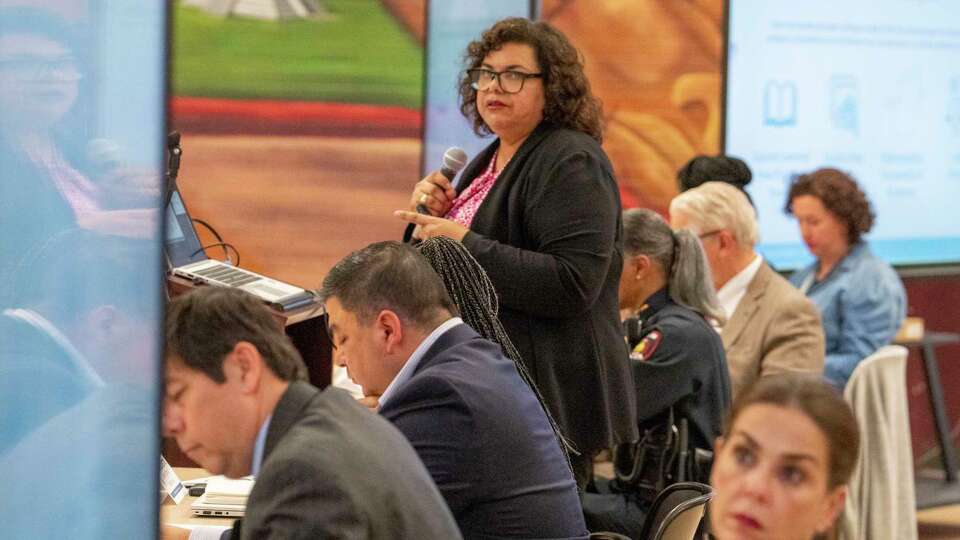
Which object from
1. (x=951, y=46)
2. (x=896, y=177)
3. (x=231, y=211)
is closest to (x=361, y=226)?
(x=231, y=211)

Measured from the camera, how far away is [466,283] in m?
2.62

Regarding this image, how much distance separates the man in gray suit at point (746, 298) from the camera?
417 centimetres

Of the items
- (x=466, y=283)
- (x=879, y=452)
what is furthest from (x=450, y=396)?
(x=879, y=452)

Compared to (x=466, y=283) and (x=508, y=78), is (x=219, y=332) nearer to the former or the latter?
(x=466, y=283)

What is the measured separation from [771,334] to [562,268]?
1.46 m

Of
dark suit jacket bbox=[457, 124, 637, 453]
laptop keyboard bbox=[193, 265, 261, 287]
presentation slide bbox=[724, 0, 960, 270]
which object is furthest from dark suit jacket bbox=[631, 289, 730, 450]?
presentation slide bbox=[724, 0, 960, 270]

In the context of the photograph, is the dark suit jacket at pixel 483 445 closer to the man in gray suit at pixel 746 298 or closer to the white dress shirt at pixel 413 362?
the white dress shirt at pixel 413 362

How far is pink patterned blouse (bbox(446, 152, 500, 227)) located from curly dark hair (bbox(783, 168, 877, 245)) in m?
2.13

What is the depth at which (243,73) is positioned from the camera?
14.2ft

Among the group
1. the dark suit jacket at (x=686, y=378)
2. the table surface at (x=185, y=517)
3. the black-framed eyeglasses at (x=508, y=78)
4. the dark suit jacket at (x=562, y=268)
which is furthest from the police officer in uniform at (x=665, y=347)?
the table surface at (x=185, y=517)

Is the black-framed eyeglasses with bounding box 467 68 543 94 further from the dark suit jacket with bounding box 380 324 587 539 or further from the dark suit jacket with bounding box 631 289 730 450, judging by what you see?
the dark suit jacket with bounding box 380 324 587 539

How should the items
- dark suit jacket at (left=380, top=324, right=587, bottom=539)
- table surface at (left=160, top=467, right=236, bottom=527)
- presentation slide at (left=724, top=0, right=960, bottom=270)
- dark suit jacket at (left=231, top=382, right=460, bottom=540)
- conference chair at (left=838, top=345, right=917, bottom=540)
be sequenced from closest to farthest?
dark suit jacket at (left=231, top=382, right=460, bottom=540) → dark suit jacket at (left=380, top=324, right=587, bottom=539) → table surface at (left=160, top=467, right=236, bottom=527) → conference chair at (left=838, top=345, right=917, bottom=540) → presentation slide at (left=724, top=0, right=960, bottom=270)

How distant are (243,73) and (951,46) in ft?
12.8

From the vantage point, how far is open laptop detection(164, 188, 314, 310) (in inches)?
108
